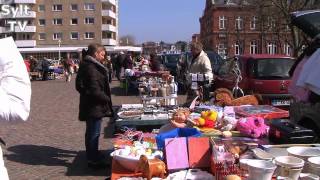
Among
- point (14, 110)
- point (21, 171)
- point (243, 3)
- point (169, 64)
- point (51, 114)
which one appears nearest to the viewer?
point (14, 110)

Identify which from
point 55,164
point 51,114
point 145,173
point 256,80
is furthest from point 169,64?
point 145,173

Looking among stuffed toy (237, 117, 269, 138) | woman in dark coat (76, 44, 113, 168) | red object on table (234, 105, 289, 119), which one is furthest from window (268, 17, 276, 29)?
stuffed toy (237, 117, 269, 138)

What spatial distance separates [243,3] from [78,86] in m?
31.5

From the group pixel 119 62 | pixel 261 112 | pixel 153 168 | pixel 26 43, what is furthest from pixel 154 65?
pixel 26 43

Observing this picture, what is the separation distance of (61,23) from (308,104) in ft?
291

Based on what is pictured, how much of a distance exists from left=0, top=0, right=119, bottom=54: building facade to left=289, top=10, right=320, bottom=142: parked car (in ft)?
278

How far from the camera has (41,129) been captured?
11359mm

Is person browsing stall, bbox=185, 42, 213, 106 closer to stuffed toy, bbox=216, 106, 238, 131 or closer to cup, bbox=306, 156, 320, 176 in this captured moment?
stuffed toy, bbox=216, 106, 238, 131

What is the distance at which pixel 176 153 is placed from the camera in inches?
179

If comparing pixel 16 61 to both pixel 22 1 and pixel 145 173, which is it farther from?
pixel 22 1

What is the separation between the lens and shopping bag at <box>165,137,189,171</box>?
4523 mm

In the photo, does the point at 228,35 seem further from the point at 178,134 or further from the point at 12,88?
the point at 12,88

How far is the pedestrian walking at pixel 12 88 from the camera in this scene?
288 cm

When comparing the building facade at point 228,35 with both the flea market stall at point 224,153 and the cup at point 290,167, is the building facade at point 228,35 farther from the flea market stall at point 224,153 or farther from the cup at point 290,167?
the cup at point 290,167
